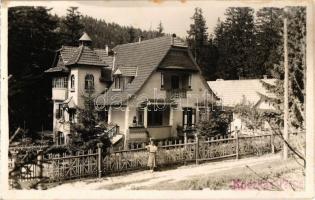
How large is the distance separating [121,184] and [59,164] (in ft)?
3.83

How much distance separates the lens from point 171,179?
5.96 meters

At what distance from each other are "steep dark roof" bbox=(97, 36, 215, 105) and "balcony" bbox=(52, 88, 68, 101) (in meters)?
0.58

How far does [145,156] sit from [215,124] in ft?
5.85

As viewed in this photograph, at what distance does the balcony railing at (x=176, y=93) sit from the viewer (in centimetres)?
721

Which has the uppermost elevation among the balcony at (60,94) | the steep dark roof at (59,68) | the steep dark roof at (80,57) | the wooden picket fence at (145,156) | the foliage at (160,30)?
the foliage at (160,30)

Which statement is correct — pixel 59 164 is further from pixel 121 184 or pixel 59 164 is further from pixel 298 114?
pixel 298 114

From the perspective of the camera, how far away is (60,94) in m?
6.41

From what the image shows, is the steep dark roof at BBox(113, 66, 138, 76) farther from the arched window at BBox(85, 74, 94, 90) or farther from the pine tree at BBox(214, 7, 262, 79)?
the pine tree at BBox(214, 7, 262, 79)

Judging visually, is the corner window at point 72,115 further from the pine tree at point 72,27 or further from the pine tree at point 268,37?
the pine tree at point 268,37

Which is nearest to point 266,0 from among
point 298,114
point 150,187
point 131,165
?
point 298,114

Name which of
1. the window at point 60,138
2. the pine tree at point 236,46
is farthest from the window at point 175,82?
the window at point 60,138

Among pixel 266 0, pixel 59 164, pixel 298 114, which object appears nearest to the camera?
pixel 266 0

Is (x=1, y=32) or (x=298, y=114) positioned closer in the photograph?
(x=1, y=32)

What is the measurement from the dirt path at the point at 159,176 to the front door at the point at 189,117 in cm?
81
